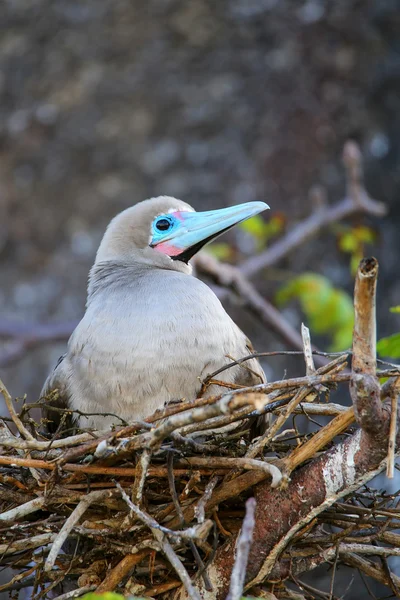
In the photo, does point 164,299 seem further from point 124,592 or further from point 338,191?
point 338,191

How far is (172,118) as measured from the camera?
8523 mm

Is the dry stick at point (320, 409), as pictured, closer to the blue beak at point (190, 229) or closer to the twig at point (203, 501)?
the twig at point (203, 501)

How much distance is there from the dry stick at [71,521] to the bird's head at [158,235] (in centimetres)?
165

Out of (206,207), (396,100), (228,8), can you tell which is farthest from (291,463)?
(228,8)

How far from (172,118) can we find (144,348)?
16.5 feet

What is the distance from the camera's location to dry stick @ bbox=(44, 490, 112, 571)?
3.16m

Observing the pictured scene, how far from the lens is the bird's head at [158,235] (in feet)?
15.7

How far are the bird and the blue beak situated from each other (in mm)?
12

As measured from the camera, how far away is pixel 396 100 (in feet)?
27.0

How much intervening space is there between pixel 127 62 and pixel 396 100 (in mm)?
2566

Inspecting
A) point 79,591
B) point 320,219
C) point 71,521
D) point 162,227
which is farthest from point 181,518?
point 320,219

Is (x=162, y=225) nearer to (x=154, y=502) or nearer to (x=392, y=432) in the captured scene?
(x=154, y=502)

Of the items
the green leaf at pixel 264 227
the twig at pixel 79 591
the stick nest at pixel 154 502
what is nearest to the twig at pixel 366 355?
the stick nest at pixel 154 502

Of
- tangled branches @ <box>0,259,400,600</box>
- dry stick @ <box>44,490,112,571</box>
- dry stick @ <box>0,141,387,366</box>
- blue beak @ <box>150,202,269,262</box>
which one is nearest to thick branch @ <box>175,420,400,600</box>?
tangled branches @ <box>0,259,400,600</box>
